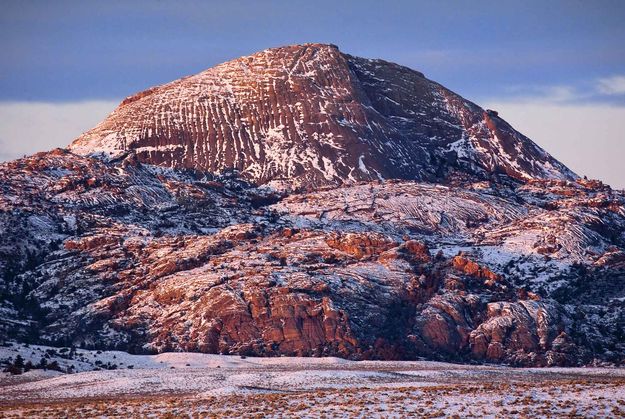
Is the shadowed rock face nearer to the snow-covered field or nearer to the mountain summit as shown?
the snow-covered field

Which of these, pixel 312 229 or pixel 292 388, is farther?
pixel 312 229

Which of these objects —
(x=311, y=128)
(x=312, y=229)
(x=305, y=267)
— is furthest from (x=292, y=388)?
(x=311, y=128)

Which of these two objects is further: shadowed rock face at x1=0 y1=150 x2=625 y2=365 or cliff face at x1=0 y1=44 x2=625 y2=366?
cliff face at x1=0 y1=44 x2=625 y2=366

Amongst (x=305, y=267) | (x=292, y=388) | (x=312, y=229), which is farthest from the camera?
(x=312, y=229)

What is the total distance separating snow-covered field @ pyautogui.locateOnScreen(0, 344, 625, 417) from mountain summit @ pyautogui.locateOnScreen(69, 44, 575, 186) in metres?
51.1

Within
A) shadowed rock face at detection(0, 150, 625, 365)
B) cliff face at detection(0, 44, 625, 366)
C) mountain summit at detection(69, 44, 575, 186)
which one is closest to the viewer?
shadowed rock face at detection(0, 150, 625, 365)

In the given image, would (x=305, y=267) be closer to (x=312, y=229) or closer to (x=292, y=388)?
(x=312, y=229)

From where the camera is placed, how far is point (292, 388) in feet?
297

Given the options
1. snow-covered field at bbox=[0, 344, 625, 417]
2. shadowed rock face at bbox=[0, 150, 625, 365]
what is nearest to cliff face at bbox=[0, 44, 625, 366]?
shadowed rock face at bbox=[0, 150, 625, 365]

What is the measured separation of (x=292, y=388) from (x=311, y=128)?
71281 mm

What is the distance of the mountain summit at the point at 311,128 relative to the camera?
155375mm

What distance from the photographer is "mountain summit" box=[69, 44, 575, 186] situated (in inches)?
6117

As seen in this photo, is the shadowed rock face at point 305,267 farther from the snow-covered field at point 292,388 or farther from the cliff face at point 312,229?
the snow-covered field at point 292,388

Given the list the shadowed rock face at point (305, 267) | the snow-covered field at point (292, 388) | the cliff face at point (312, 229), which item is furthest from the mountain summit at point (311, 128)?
the snow-covered field at point (292, 388)
